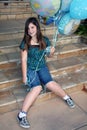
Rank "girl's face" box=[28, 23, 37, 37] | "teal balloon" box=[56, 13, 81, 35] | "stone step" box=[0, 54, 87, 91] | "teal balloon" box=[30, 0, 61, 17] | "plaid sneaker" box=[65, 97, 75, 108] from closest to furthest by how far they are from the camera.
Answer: "teal balloon" box=[30, 0, 61, 17] < "teal balloon" box=[56, 13, 81, 35] < "girl's face" box=[28, 23, 37, 37] < "plaid sneaker" box=[65, 97, 75, 108] < "stone step" box=[0, 54, 87, 91]

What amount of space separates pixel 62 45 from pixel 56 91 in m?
1.50

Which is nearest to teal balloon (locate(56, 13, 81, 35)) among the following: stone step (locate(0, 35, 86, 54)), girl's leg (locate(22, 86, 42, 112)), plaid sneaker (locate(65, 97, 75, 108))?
girl's leg (locate(22, 86, 42, 112))

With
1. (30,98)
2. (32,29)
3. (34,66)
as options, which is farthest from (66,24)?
(30,98)

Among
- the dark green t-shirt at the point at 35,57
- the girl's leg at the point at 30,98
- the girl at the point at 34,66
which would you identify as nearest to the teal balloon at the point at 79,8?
the girl at the point at 34,66

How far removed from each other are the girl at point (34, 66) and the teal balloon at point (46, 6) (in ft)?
0.96

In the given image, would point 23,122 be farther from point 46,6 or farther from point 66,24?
point 46,6

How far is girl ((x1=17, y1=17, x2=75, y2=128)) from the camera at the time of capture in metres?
2.75

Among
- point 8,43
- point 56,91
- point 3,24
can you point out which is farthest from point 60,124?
point 3,24

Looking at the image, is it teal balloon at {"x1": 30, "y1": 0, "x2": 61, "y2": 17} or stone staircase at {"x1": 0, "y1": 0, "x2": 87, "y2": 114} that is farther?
stone staircase at {"x1": 0, "y1": 0, "x2": 87, "y2": 114}

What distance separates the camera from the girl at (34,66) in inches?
108

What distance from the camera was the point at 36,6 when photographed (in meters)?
2.44

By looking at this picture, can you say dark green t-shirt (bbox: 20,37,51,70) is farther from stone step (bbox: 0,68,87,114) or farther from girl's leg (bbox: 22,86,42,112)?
stone step (bbox: 0,68,87,114)

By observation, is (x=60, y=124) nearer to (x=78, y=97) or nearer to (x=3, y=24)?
(x=78, y=97)

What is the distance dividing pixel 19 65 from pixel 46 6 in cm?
142
